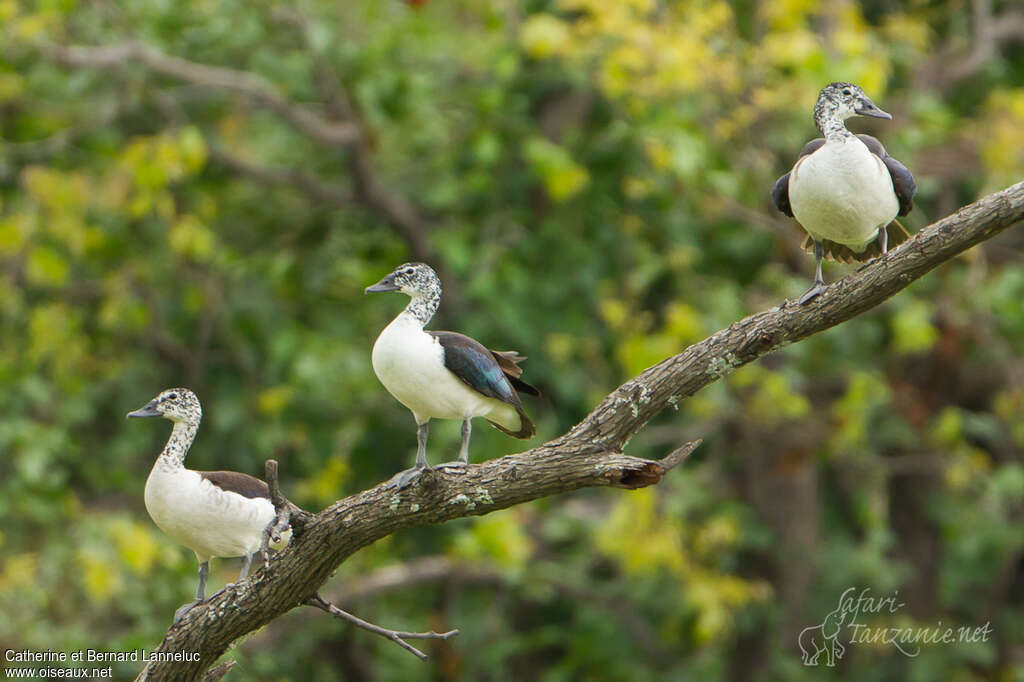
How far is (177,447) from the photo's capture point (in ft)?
15.0

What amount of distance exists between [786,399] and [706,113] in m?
2.17

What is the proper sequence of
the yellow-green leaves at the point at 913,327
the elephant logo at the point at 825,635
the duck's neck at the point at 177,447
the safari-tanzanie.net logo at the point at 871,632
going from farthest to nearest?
the elephant logo at the point at 825,635 → the safari-tanzanie.net logo at the point at 871,632 → the yellow-green leaves at the point at 913,327 → the duck's neck at the point at 177,447

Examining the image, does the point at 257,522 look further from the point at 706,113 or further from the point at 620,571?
the point at 620,571

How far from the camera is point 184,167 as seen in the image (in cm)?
973

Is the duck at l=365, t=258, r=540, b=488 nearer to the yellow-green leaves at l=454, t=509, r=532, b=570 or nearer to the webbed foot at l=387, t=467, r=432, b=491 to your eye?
the webbed foot at l=387, t=467, r=432, b=491

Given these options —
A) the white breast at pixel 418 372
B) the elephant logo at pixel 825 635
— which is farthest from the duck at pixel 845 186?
the elephant logo at pixel 825 635

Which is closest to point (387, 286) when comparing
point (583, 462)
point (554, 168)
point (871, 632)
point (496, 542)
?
point (583, 462)

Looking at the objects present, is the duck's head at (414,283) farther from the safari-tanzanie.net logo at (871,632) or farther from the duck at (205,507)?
the safari-tanzanie.net logo at (871,632)

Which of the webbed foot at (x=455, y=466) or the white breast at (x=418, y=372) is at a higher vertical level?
the white breast at (x=418, y=372)

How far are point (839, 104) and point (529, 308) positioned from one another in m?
5.89

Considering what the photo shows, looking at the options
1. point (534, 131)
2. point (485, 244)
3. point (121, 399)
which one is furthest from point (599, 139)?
point (121, 399)

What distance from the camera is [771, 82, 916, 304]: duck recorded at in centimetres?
445

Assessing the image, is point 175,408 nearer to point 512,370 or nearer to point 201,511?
point 201,511

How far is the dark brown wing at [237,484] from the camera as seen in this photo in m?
4.50
